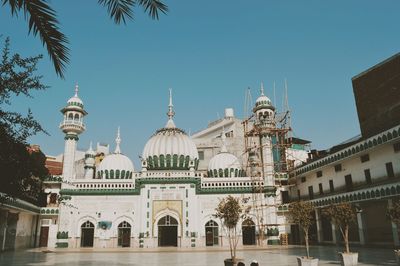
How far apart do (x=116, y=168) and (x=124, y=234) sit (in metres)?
8.80

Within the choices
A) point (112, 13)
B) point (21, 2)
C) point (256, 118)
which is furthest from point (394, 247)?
point (21, 2)

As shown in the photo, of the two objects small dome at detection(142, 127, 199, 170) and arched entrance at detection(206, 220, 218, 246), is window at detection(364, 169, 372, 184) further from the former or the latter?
small dome at detection(142, 127, 199, 170)

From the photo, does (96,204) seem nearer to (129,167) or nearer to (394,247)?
(129,167)

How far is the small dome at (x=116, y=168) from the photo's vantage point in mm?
41719

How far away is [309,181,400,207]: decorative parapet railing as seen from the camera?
24.3 m

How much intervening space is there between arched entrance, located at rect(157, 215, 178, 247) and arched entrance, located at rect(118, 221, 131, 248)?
3.34 m

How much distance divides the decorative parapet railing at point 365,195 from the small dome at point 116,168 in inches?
893

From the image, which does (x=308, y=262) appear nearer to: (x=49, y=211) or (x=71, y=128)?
(x=49, y=211)

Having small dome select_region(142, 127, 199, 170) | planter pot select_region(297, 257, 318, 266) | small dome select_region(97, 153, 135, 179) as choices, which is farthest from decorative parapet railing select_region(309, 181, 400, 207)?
small dome select_region(97, 153, 135, 179)

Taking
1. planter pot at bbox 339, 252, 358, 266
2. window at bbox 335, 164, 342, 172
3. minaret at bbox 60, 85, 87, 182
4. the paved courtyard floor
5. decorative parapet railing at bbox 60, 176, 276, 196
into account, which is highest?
minaret at bbox 60, 85, 87, 182

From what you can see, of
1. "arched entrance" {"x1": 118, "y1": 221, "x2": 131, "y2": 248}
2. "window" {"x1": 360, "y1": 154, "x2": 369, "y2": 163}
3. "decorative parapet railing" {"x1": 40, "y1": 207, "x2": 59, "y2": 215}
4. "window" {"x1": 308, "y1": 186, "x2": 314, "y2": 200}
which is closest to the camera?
"window" {"x1": 360, "y1": 154, "x2": 369, "y2": 163}

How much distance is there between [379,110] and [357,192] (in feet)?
27.3

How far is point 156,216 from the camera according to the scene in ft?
118

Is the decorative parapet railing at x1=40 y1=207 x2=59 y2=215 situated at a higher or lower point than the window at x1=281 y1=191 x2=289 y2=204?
lower
